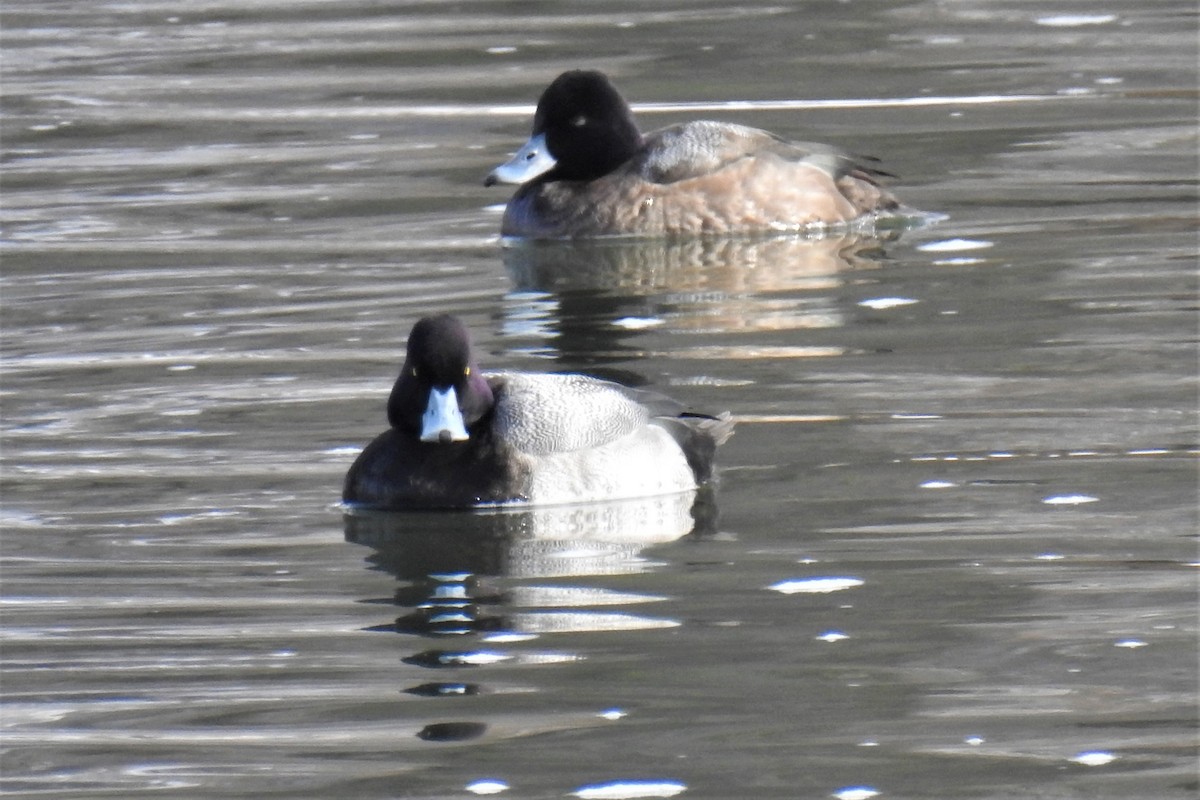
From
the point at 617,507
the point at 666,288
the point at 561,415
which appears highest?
the point at 561,415

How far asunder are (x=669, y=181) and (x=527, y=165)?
36.2 inches

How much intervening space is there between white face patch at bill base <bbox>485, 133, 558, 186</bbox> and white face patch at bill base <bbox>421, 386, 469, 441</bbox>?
5.88 metres

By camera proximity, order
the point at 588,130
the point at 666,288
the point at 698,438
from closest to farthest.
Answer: the point at 698,438 < the point at 666,288 < the point at 588,130

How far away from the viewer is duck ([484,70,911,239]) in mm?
13672

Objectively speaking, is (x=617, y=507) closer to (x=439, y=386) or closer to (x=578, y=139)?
(x=439, y=386)

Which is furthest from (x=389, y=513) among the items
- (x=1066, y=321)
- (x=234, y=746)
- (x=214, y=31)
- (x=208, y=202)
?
(x=214, y=31)

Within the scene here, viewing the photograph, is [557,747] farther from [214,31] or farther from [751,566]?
[214,31]

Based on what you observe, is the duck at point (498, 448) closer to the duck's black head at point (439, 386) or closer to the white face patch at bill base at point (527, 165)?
the duck's black head at point (439, 386)

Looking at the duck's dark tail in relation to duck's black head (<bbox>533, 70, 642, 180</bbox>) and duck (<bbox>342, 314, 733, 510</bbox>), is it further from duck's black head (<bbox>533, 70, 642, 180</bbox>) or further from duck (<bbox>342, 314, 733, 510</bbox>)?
duck's black head (<bbox>533, 70, 642, 180</bbox>)

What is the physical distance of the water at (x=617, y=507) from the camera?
6.31 meters

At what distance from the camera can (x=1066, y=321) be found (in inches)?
434

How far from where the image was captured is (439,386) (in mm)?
8328

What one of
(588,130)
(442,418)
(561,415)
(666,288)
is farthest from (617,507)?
(588,130)

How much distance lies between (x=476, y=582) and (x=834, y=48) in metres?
13.2
